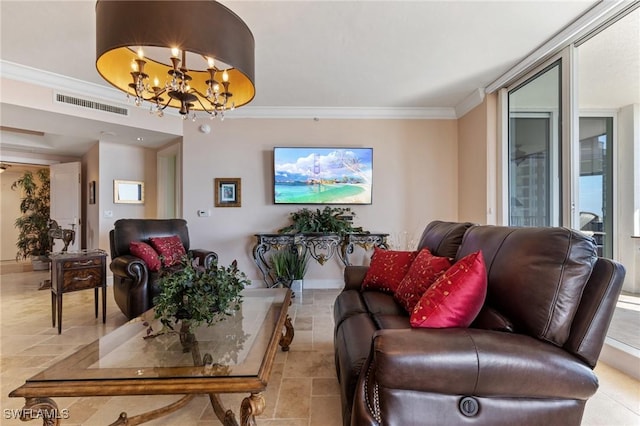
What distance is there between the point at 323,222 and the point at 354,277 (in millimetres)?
1705

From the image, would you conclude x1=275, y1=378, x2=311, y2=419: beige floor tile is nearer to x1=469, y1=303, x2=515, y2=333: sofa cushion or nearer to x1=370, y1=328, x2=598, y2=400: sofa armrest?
x1=370, y1=328, x2=598, y2=400: sofa armrest

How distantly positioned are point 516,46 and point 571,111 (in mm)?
Answer: 775

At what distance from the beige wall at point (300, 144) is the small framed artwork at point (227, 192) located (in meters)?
0.08

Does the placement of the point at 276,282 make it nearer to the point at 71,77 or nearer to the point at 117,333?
the point at 117,333

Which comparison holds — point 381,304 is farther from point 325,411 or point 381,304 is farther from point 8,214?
point 8,214

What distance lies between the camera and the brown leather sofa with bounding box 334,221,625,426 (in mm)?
986

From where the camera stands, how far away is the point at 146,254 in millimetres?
2943

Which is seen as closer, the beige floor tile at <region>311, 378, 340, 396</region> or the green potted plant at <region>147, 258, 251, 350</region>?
the green potted plant at <region>147, 258, 251, 350</region>

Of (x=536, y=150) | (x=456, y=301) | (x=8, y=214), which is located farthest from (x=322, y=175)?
(x=8, y=214)

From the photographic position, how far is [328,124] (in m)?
4.26

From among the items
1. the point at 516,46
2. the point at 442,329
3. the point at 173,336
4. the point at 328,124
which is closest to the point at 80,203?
the point at 328,124

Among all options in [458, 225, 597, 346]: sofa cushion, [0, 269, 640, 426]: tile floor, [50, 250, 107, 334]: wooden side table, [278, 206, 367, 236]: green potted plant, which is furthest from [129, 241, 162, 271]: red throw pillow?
[458, 225, 597, 346]: sofa cushion

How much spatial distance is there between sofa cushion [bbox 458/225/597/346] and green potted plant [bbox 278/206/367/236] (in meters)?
2.70

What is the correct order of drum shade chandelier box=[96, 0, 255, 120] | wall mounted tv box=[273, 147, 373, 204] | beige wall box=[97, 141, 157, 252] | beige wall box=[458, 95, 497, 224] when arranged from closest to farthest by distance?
drum shade chandelier box=[96, 0, 255, 120], beige wall box=[458, 95, 497, 224], wall mounted tv box=[273, 147, 373, 204], beige wall box=[97, 141, 157, 252]
